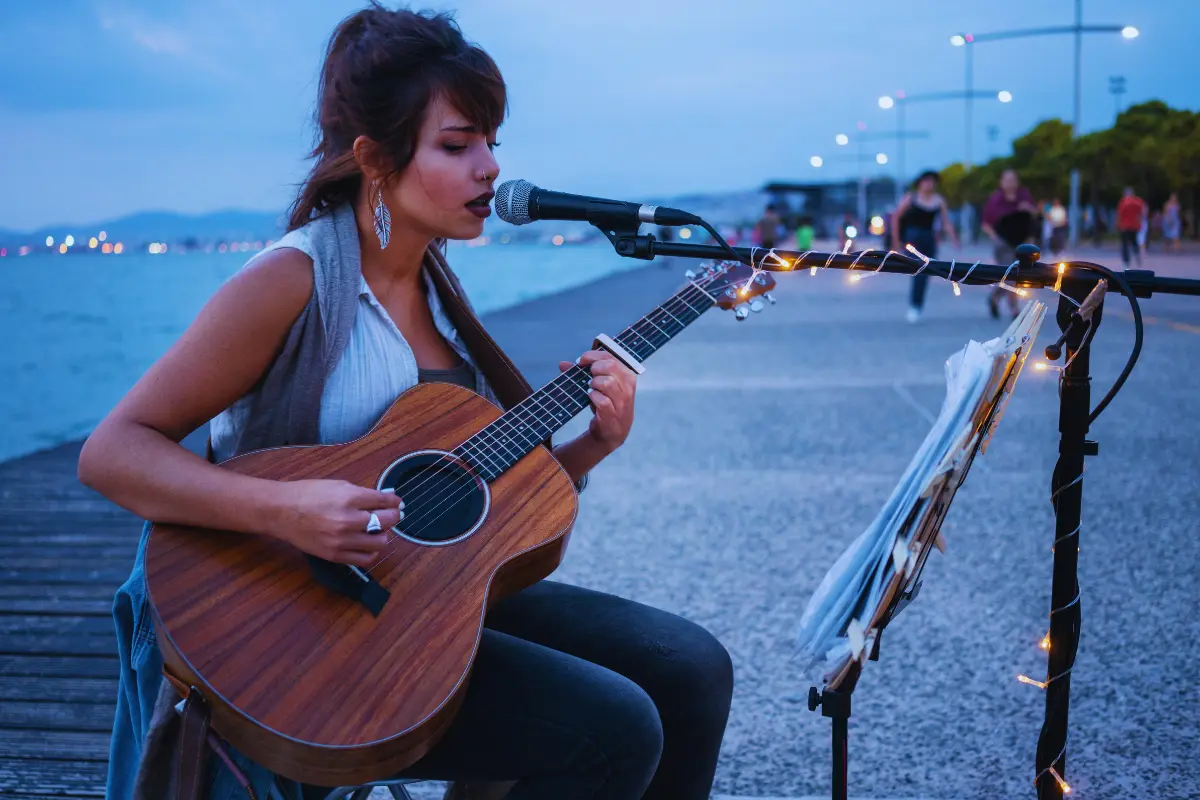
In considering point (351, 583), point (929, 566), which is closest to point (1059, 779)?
point (351, 583)

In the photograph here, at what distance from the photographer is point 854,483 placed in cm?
581

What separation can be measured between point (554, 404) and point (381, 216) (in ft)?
1.62

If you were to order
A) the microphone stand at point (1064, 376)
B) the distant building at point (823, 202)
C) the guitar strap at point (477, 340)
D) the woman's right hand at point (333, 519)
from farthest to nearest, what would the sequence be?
the distant building at point (823, 202) → the guitar strap at point (477, 340) → the microphone stand at point (1064, 376) → the woman's right hand at point (333, 519)

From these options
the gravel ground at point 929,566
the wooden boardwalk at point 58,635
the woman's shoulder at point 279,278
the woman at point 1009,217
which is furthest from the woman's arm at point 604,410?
the woman at point 1009,217

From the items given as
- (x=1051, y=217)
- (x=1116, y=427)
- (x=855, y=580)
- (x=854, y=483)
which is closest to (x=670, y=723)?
(x=855, y=580)

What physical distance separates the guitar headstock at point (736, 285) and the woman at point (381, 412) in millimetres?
262

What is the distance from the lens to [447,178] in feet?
6.79

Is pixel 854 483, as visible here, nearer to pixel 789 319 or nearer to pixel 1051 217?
pixel 789 319

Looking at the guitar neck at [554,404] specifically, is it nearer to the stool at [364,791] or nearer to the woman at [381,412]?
the woman at [381,412]

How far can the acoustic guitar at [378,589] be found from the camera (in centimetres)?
153

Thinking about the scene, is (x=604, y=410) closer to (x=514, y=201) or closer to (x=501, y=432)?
(x=501, y=432)

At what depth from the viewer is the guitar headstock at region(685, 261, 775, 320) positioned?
84.9 inches

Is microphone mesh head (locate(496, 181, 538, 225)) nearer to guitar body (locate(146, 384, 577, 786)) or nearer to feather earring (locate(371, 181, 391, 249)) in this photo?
feather earring (locate(371, 181, 391, 249))

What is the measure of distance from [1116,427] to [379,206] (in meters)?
6.07
